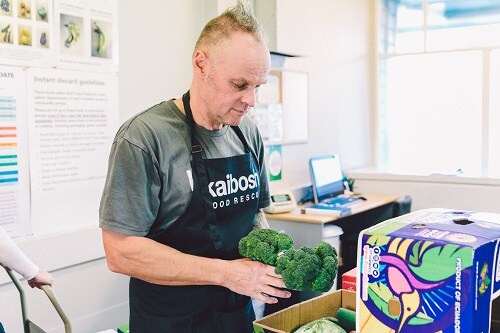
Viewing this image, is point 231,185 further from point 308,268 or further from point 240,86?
point 308,268

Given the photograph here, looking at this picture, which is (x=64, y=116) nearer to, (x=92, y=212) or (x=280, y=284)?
(x=92, y=212)

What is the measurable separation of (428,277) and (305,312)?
0.45 metres

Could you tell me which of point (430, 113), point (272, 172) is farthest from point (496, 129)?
point (272, 172)

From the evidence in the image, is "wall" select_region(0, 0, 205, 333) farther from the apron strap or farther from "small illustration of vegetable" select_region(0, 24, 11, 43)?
→ the apron strap

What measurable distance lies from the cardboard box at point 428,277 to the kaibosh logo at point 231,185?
574mm

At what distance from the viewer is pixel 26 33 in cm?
263

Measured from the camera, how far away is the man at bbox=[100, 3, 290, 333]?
1336 millimetres

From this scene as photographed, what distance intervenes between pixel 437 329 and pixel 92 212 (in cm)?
244

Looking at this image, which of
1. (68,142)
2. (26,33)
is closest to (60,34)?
(26,33)

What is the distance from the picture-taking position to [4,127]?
2.56 meters

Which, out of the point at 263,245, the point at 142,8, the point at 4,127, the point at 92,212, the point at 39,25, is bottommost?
the point at 92,212

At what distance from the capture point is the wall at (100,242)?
2777 millimetres

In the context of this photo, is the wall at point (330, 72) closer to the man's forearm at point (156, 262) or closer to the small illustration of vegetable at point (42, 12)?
the small illustration of vegetable at point (42, 12)

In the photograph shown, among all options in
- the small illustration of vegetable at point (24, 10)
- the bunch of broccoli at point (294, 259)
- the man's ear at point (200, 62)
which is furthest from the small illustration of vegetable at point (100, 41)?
the bunch of broccoli at point (294, 259)
